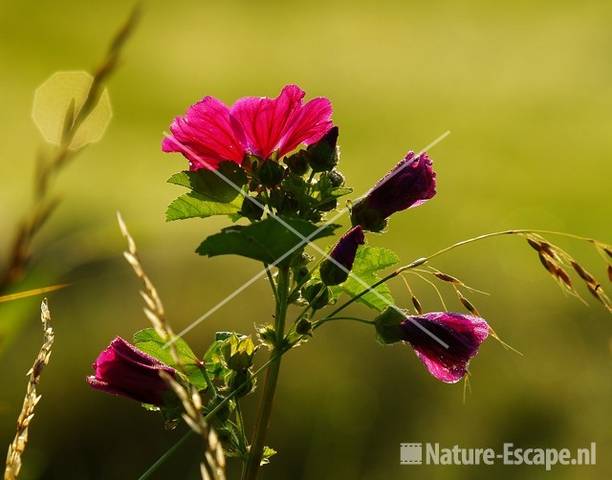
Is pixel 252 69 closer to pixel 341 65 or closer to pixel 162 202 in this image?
pixel 341 65

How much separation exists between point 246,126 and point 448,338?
0.25 m

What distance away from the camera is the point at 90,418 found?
280cm

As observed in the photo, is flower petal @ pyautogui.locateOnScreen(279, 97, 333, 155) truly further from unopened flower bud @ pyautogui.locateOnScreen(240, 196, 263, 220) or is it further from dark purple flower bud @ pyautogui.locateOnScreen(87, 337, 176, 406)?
dark purple flower bud @ pyautogui.locateOnScreen(87, 337, 176, 406)

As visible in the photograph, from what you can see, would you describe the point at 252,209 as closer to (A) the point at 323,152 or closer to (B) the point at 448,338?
(A) the point at 323,152

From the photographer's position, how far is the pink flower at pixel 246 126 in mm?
885

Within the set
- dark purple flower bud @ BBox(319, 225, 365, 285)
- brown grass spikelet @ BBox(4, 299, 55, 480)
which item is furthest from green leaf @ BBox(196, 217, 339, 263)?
brown grass spikelet @ BBox(4, 299, 55, 480)

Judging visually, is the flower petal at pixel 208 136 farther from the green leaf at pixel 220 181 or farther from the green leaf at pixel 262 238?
the green leaf at pixel 262 238

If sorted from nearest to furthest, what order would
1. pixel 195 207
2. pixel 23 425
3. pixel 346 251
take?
pixel 23 425 → pixel 346 251 → pixel 195 207

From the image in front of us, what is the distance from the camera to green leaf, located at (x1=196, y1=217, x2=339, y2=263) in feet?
2.58

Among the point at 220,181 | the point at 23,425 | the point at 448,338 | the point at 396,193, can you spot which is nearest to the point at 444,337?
the point at 448,338

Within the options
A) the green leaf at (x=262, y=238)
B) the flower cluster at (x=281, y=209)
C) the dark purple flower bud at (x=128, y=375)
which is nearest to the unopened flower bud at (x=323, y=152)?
the flower cluster at (x=281, y=209)

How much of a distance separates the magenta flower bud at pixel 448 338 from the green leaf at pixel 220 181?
0.19m

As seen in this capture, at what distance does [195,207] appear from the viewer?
36.7 inches

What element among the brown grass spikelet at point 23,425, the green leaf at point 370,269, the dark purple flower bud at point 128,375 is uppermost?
the green leaf at point 370,269
